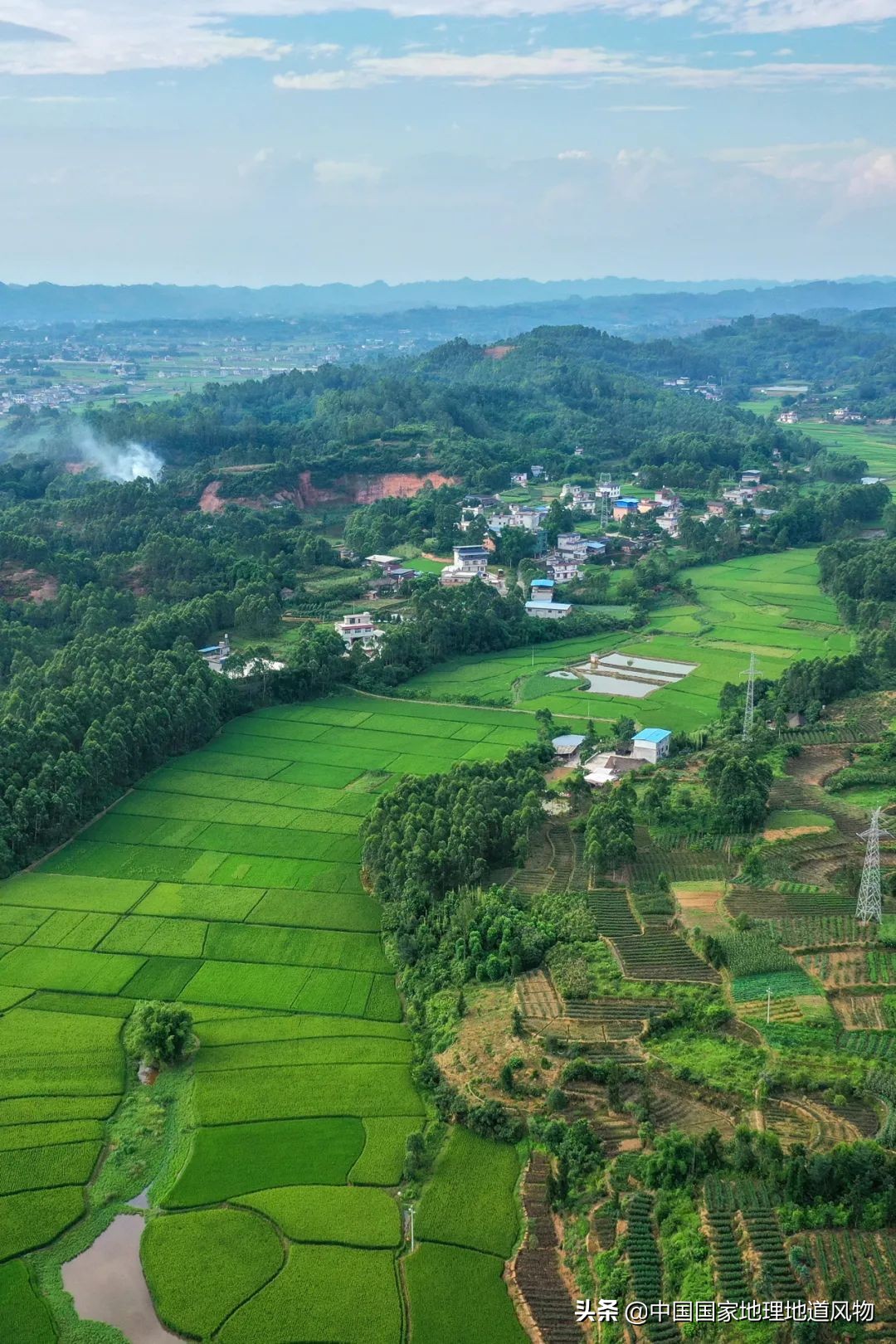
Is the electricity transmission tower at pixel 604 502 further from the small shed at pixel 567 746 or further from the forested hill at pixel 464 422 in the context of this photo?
the small shed at pixel 567 746

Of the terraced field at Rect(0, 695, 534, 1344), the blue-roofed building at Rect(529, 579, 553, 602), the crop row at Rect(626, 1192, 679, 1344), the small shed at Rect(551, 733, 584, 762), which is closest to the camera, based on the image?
the crop row at Rect(626, 1192, 679, 1344)

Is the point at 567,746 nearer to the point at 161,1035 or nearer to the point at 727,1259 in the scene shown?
the point at 161,1035

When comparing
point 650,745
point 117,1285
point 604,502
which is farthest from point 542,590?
point 117,1285

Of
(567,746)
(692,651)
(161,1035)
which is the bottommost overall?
(161,1035)

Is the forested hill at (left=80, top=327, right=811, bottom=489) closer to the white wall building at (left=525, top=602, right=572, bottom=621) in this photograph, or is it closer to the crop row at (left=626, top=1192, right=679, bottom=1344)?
the white wall building at (left=525, top=602, right=572, bottom=621)

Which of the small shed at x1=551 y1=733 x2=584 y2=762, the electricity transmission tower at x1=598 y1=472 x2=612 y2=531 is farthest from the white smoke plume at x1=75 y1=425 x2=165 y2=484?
the small shed at x1=551 y1=733 x2=584 y2=762

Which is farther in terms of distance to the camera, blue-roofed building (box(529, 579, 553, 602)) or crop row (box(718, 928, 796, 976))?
blue-roofed building (box(529, 579, 553, 602))
